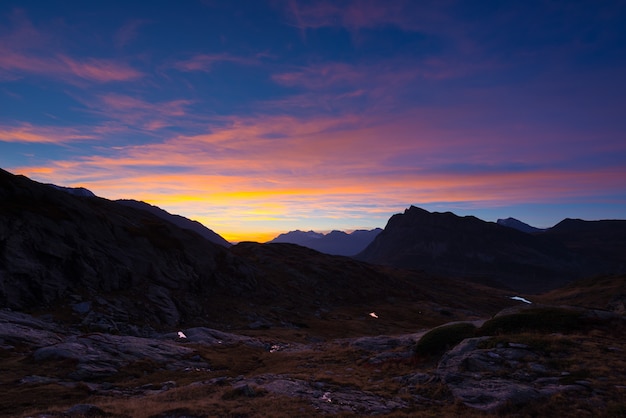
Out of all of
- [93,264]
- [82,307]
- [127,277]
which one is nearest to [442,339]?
[82,307]

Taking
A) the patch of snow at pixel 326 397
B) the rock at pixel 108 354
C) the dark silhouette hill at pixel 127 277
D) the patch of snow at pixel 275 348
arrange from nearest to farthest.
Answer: the patch of snow at pixel 326 397
the rock at pixel 108 354
the patch of snow at pixel 275 348
the dark silhouette hill at pixel 127 277

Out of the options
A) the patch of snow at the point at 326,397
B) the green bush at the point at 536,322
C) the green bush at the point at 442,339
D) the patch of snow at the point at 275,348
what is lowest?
the patch of snow at the point at 275,348

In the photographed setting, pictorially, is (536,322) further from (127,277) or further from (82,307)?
(127,277)

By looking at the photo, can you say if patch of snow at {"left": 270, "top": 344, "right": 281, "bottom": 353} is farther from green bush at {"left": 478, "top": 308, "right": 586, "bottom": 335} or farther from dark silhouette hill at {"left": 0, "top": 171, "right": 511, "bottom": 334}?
green bush at {"left": 478, "top": 308, "right": 586, "bottom": 335}

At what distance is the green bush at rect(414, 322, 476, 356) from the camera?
29.2m

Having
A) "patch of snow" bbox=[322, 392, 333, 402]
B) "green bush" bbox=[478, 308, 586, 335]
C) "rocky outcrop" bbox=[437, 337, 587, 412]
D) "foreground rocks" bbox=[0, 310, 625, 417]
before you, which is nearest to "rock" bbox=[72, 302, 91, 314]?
"foreground rocks" bbox=[0, 310, 625, 417]

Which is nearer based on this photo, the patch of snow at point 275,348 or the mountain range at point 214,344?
the mountain range at point 214,344

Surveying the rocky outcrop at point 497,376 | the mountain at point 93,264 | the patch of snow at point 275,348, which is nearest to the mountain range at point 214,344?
the rocky outcrop at point 497,376

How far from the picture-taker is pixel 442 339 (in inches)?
1168

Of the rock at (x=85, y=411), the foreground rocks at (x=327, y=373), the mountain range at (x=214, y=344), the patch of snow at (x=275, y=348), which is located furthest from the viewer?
the patch of snow at (x=275, y=348)

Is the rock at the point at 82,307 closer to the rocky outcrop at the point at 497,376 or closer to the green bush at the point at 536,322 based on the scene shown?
the rocky outcrop at the point at 497,376

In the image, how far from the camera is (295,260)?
127500 millimetres

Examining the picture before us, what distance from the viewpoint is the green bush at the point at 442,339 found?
95.8ft

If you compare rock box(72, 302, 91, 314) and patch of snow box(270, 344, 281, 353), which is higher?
rock box(72, 302, 91, 314)
